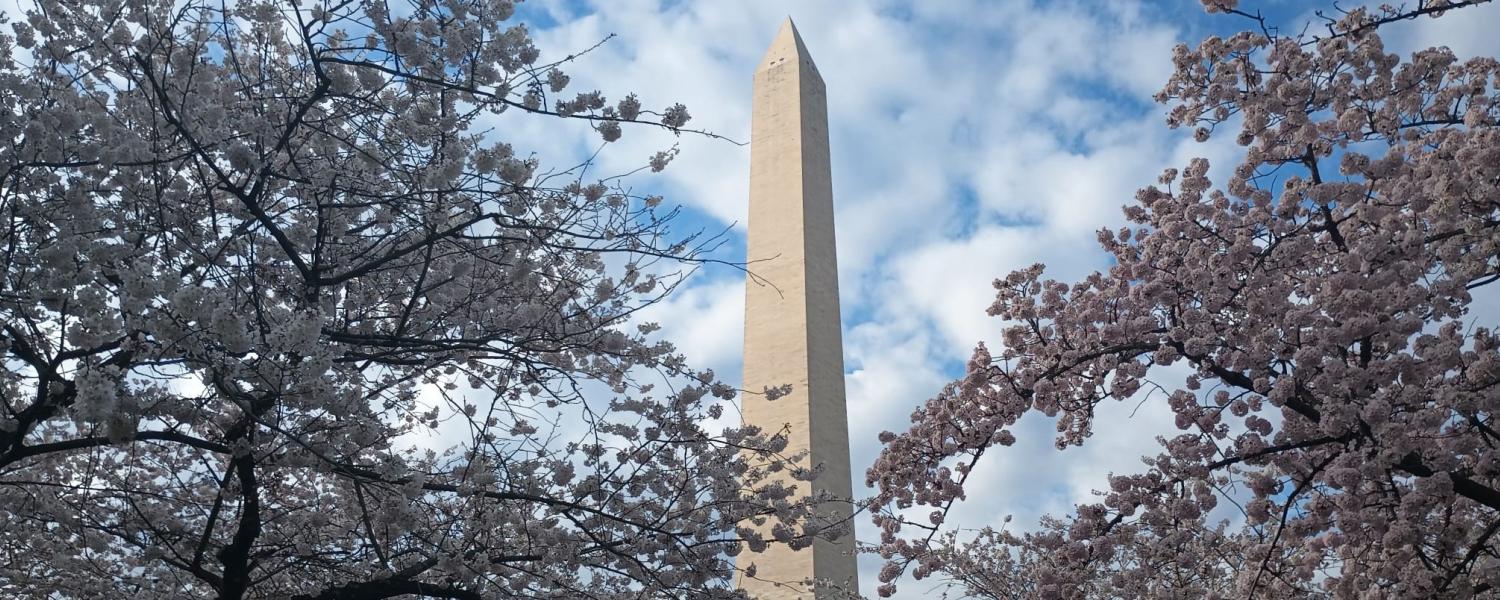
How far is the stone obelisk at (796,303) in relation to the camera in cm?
1123

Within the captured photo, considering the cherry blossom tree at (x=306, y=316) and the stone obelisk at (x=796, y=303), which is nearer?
the cherry blossom tree at (x=306, y=316)

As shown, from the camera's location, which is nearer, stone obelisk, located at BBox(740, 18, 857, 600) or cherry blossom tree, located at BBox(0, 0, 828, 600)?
cherry blossom tree, located at BBox(0, 0, 828, 600)

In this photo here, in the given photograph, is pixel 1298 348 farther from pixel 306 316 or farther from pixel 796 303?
pixel 796 303

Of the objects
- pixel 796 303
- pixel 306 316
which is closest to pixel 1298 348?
pixel 306 316

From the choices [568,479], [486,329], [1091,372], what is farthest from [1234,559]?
[486,329]

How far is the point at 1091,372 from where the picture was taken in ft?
21.7

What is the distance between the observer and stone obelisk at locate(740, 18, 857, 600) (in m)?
11.2

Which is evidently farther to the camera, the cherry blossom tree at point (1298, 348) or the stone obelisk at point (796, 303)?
the stone obelisk at point (796, 303)

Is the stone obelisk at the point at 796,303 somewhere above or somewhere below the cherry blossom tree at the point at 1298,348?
above

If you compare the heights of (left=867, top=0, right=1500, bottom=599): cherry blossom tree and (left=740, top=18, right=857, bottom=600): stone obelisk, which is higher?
(left=740, top=18, right=857, bottom=600): stone obelisk

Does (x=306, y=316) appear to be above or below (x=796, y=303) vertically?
below

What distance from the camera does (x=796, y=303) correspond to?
12.2 metres

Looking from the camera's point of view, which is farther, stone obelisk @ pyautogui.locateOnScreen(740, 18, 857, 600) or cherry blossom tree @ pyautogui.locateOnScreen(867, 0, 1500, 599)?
A: stone obelisk @ pyautogui.locateOnScreen(740, 18, 857, 600)

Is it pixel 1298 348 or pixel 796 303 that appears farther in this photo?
pixel 796 303
